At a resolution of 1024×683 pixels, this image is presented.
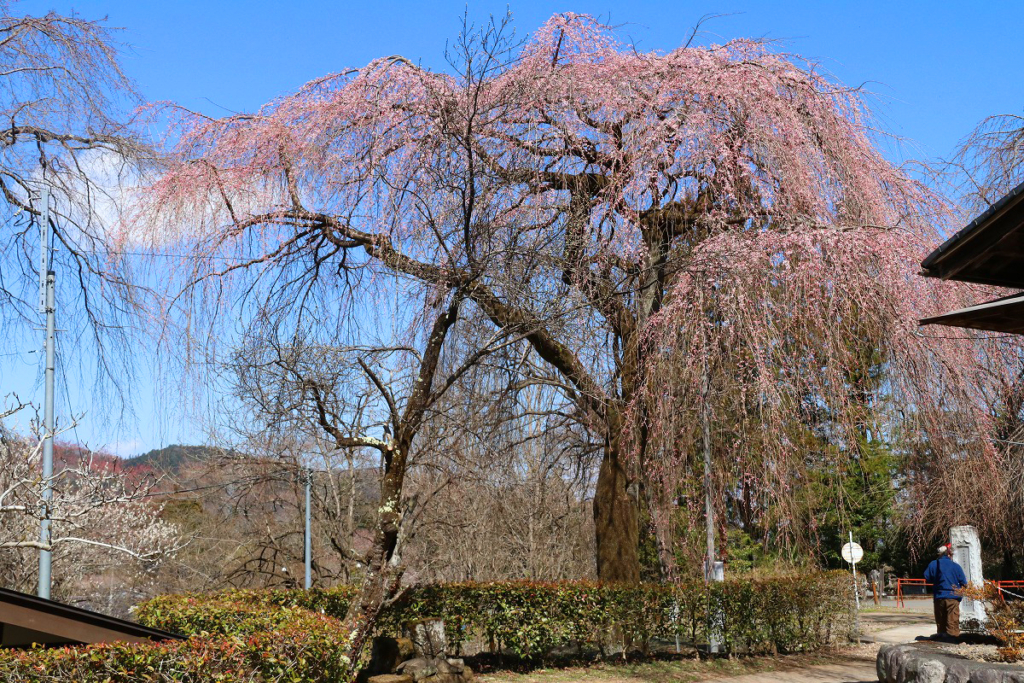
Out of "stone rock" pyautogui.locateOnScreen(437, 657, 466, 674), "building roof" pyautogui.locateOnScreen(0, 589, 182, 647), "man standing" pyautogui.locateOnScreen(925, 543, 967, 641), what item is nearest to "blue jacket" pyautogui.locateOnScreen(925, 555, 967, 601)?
"man standing" pyautogui.locateOnScreen(925, 543, 967, 641)

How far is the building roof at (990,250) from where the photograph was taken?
5512 mm

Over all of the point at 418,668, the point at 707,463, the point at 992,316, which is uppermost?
the point at 992,316

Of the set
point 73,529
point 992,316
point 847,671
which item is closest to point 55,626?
point 73,529

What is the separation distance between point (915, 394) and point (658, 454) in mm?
Answer: 3082

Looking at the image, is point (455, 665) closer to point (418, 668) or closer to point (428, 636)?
point (418, 668)

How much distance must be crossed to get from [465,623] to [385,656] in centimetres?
176

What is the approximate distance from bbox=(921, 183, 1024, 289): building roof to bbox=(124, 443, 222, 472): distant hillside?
14.0 meters

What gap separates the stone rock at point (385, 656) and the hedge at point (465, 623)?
2.97 feet

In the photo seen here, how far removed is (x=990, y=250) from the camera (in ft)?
19.1

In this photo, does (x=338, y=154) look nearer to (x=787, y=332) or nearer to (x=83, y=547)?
(x=787, y=332)

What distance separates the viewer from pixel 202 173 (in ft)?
29.9

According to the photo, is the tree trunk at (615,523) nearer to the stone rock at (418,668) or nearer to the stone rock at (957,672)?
the stone rock at (418,668)

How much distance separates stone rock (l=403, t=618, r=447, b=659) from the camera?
11.8 metres

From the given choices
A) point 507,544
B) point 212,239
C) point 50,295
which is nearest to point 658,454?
point 212,239
